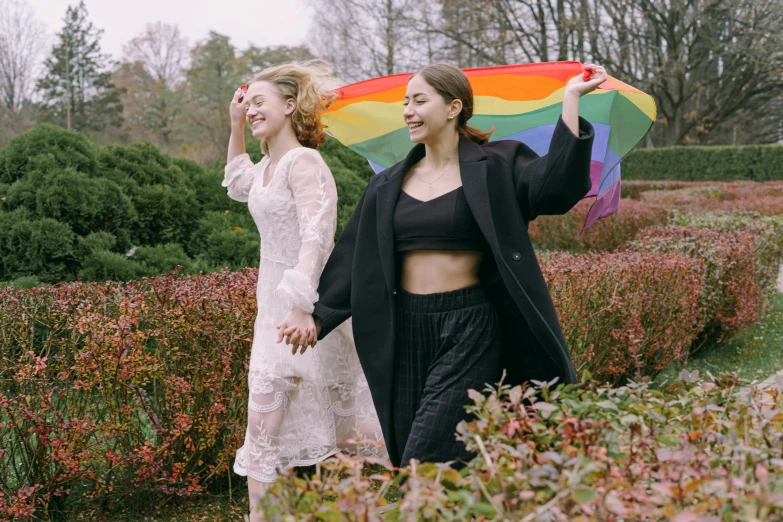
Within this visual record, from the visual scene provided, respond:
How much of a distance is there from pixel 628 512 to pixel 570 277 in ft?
12.0

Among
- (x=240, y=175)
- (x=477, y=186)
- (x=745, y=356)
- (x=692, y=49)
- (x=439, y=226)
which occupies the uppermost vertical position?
(x=692, y=49)

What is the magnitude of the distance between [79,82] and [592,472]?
46.6 meters

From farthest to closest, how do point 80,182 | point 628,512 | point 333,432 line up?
point 80,182, point 333,432, point 628,512

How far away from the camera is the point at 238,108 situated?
3.50m

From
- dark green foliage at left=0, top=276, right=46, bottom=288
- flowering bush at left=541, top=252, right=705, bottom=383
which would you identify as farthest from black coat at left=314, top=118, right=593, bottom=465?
dark green foliage at left=0, top=276, right=46, bottom=288

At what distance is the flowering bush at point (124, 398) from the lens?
3.33m

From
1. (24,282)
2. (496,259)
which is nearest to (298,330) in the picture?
(496,259)

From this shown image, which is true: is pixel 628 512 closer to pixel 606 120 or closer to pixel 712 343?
pixel 606 120

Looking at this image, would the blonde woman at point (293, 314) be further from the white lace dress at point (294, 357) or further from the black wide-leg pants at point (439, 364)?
the black wide-leg pants at point (439, 364)

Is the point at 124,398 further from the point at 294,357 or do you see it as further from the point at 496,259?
the point at 496,259

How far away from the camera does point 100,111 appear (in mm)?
43094

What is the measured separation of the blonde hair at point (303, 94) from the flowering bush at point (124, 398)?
3.13 ft

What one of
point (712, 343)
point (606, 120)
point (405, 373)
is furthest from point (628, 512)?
point (712, 343)

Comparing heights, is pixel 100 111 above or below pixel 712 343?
above
